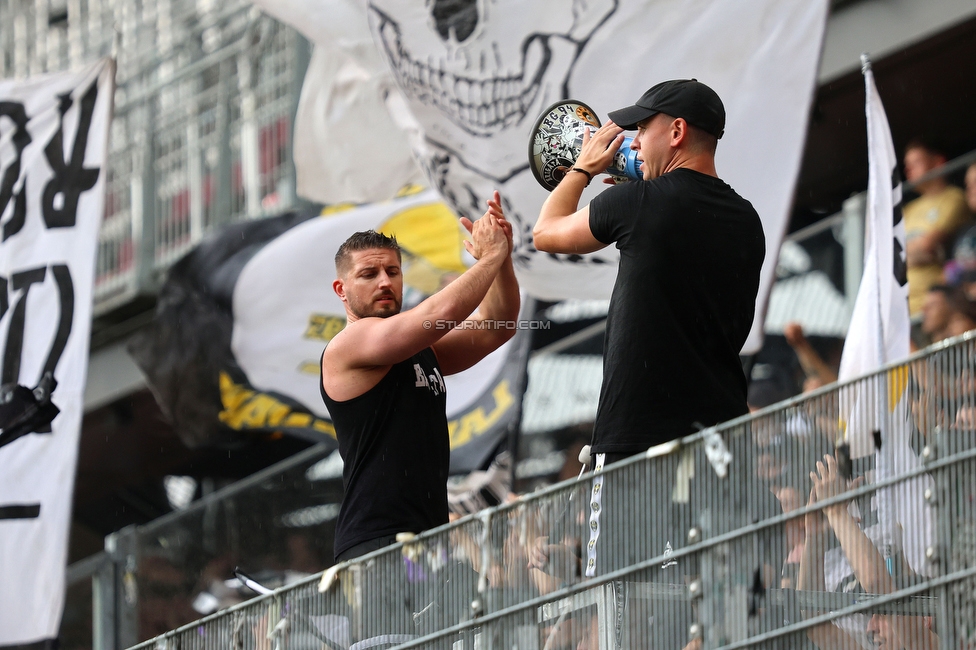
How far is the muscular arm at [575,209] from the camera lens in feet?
14.3

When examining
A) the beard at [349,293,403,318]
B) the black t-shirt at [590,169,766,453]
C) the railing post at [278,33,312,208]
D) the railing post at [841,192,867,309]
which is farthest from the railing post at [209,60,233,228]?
the black t-shirt at [590,169,766,453]

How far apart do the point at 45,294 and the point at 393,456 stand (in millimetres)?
4930

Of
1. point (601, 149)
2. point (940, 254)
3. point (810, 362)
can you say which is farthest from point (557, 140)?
point (940, 254)

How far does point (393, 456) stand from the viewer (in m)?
Result: 4.66

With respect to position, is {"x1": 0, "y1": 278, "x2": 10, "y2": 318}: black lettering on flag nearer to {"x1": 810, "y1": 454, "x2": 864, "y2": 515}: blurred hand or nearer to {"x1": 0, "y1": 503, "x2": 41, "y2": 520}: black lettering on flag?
{"x1": 0, "y1": 503, "x2": 41, "y2": 520}: black lettering on flag

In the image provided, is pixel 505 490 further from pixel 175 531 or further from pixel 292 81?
pixel 292 81

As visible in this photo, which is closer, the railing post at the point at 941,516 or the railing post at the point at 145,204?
the railing post at the point at 941,516

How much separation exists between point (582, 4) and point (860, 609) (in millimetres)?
5133

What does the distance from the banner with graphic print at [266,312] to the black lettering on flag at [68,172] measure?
1.94 meters

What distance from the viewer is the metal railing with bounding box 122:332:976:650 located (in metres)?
3.52

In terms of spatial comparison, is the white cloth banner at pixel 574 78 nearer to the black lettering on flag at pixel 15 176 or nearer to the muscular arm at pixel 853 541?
the black lettering on flag at pixel 15 176

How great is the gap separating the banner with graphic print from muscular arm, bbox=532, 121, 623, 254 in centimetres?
561

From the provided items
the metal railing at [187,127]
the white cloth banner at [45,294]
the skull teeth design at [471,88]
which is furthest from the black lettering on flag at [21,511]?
the metal railing at [187,127]

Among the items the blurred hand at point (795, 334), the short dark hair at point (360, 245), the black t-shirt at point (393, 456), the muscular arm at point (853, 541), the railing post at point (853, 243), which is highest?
the railing post at point (853, 243)
